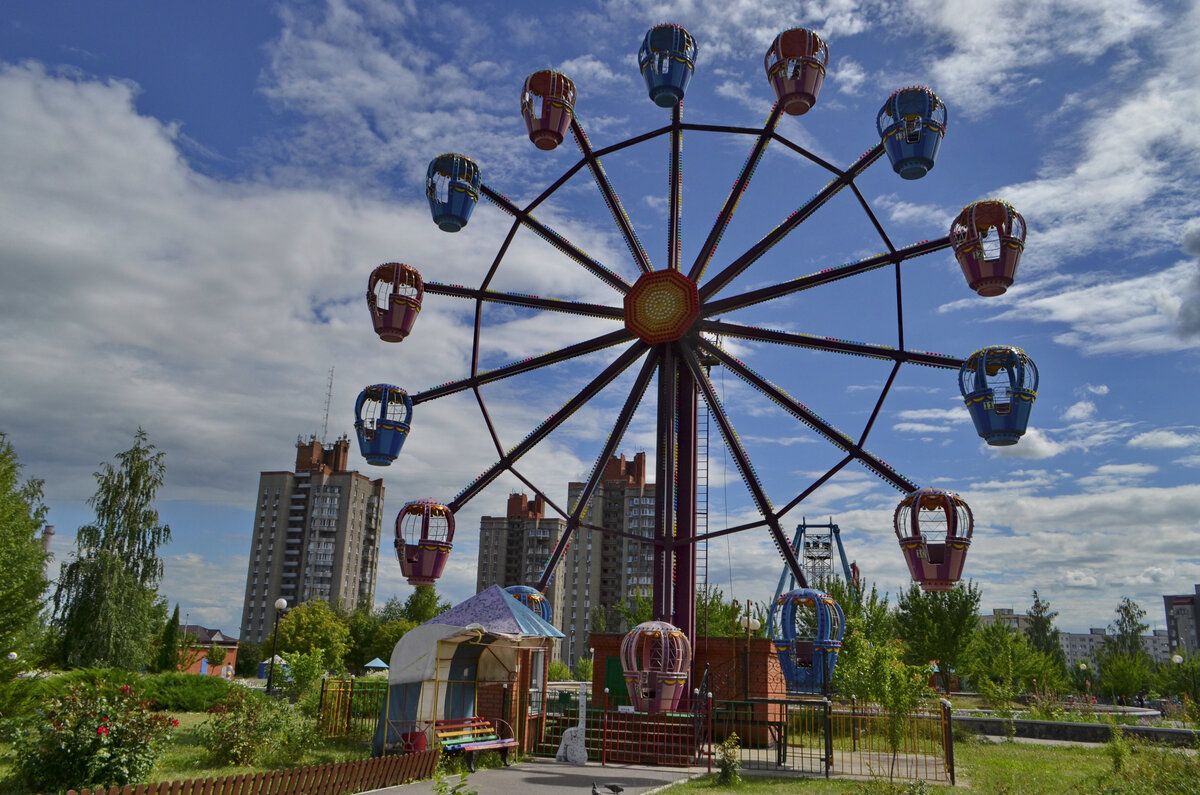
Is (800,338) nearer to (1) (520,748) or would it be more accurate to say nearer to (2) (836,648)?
(2) (836,648)

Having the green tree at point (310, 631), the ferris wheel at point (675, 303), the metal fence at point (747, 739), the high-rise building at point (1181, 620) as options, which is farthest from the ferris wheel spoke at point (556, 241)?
the high-rise building at point (1181, 620)

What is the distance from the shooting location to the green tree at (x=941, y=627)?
36.4 metres

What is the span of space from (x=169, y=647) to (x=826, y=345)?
34.8m

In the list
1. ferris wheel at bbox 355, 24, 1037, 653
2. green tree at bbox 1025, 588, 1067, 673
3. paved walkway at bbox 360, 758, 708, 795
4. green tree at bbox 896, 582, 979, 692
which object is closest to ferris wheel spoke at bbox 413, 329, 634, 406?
ferris wheel at bbox 355, 24, 1037, 653

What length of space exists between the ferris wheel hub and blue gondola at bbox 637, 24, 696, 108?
4.02m

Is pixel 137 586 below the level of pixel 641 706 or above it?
above

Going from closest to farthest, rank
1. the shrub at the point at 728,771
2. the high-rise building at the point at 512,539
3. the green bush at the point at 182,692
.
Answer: the shrub at the point at 728,771 → the green bush at the point at 182,692 → the high-rise building at the point at 512,539

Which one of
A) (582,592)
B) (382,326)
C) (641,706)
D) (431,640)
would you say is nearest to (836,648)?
(641,706)

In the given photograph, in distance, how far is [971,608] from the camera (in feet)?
122

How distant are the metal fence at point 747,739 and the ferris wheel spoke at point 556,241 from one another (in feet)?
31.4

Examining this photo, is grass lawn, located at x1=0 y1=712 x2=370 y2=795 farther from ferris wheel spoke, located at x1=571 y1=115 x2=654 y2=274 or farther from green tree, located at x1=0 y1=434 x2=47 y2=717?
ferris wheel spoke, located at x1=571 y1=115 x2=654 y2=274

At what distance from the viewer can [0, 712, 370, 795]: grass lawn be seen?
12.0m

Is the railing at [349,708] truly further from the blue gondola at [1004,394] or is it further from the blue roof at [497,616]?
the blue gondola at [1004,394]

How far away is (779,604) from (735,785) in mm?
4238
